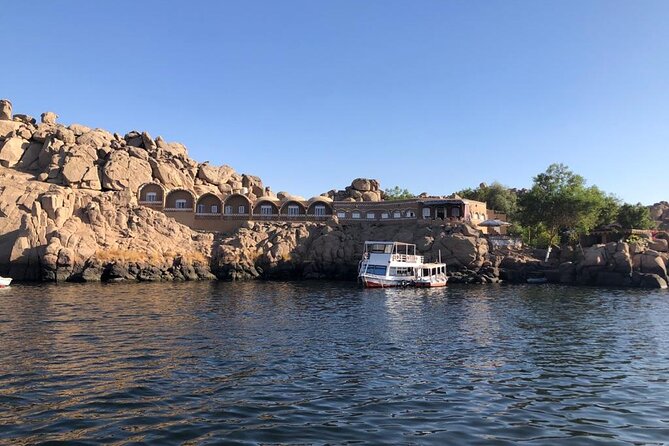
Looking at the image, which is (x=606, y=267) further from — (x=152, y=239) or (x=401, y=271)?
(x=152, y=239)

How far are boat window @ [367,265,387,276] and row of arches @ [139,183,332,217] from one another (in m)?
23.4

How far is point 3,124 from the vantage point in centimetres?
8625

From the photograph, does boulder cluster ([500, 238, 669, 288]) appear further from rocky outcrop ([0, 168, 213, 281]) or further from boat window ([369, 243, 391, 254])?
rocky outcrop ([0, 168, 213, 281])

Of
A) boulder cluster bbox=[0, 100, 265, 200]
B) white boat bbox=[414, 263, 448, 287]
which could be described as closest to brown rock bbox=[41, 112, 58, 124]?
boulder cluster bbox=[0, 100, 265, 200]

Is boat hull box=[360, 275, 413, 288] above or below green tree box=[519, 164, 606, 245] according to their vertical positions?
below

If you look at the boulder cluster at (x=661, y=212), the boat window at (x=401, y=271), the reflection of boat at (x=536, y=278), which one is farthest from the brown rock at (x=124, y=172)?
the boulder cluster at (x=661, y=212)

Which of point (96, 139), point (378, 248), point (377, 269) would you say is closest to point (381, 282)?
point (377, 269)

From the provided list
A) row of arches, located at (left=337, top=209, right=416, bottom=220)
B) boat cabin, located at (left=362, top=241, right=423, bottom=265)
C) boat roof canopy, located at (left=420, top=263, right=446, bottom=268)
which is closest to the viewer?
boat cabin, located at (left=362, top=241, right=423, bottom=265)

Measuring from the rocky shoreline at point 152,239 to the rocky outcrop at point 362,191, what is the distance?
20021 millimetres

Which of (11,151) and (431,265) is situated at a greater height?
(11,151)

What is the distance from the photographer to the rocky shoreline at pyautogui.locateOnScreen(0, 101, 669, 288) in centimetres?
6612

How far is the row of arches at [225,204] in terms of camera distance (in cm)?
8338

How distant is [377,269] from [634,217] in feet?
187

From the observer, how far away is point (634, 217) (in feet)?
307
